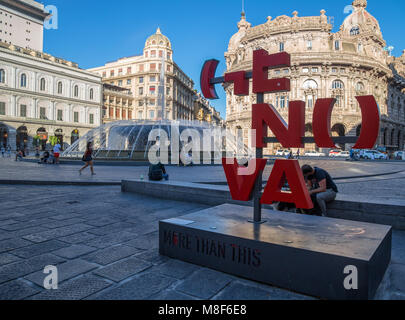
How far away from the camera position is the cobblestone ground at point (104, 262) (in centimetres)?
229

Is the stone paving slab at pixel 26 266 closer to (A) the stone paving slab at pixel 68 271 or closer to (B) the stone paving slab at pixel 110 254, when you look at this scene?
(A) the stone paving slab at pixel 68 271

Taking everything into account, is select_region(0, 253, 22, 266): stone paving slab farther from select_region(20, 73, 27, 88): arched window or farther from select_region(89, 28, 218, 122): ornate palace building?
select_region(89, 28, 218, 122): ornate palace building

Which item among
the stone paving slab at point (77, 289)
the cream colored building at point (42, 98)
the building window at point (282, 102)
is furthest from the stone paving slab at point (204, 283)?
the building window at point (282, 102)

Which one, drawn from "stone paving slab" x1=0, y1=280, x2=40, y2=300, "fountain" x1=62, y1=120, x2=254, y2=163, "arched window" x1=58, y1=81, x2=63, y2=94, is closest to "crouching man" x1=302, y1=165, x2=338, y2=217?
"stone paving slab" x1=0, y1=280, x2=40, y2=300

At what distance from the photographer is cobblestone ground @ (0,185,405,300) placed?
90.2 inches

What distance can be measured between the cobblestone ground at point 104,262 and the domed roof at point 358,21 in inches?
2159

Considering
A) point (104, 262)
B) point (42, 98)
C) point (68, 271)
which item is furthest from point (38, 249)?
point (42, 98)

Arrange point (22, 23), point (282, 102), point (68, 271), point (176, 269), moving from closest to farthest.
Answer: point (68, 271) → point (176, 269) → point (282, 102) → point (22, 23)

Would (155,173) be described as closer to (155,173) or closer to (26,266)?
(155,173)

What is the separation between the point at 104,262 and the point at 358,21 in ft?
194

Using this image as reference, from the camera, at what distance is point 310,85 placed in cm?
4325
